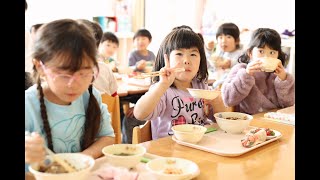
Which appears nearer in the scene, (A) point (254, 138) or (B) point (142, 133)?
(A) point (254, 138)

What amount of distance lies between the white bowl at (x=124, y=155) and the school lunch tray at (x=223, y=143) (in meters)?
0.28

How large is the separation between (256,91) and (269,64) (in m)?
0.18

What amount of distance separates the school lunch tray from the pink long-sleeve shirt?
1.40 feet

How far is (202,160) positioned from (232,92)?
0.72m

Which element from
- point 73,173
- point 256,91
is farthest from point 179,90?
point 73,173

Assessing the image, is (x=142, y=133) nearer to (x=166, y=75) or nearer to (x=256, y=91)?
(x=166, y=75)

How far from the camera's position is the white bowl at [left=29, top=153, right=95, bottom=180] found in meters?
0.69

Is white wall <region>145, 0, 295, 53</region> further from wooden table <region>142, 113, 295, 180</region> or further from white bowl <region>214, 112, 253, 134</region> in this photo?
wooden table <region>142, 113, 295, 180</region>

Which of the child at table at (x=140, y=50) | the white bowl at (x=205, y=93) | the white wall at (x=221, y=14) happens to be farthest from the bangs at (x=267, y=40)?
the white wall at (x=221, y=14)

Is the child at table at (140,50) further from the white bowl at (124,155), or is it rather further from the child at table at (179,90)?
the white bowl at (124,155)

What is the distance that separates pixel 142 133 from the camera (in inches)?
55.4

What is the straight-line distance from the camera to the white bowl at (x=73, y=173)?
0.69 metres
